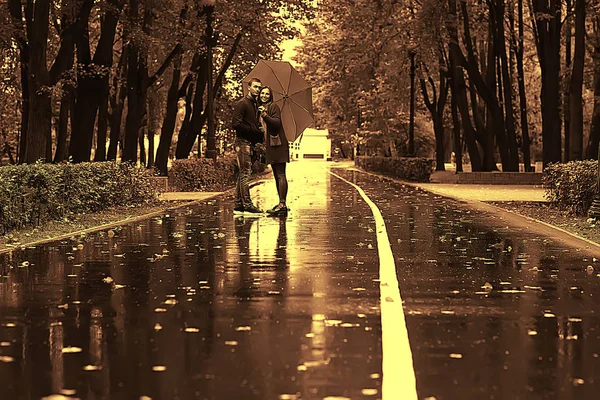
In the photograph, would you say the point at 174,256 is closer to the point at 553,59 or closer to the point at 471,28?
the point at 553,59

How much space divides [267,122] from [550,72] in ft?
72.9

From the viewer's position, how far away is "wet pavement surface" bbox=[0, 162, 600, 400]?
19.3 ft

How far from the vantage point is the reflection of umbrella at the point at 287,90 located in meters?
21.4

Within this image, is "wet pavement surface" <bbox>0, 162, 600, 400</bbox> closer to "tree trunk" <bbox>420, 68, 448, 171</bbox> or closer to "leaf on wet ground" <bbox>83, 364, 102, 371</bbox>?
"leaf on wet ground" <bbox>83, 364, 102, 371</bbox>

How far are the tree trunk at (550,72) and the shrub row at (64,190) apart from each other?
1909 centimetres

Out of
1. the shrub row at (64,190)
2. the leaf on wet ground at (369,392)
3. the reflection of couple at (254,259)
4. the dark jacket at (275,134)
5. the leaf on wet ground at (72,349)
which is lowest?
the leaf on wet ground at (369,392)

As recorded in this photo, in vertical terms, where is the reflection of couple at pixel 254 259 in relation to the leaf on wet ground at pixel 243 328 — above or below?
above

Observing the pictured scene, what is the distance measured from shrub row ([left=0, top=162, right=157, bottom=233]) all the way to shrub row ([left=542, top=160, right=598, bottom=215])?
406 inches

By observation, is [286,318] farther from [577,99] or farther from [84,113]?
[577,99]

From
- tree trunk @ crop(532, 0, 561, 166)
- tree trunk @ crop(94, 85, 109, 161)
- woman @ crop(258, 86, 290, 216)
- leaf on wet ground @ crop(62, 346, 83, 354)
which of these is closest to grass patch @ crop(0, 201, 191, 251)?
woman @ crop(258, 86, 290, 216)

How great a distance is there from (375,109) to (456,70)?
80.8 feet

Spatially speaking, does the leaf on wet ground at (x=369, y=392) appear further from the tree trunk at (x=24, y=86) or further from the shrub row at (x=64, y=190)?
the tree trunk at (x=24, y=86)

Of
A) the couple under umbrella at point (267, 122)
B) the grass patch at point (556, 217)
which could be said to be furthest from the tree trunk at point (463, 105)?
the couple under umbrella at point (267, 122)

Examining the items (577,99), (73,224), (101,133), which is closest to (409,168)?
(577,99)
